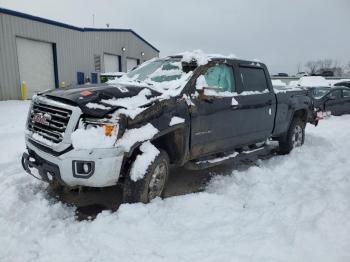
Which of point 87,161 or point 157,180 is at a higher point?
point 87,161

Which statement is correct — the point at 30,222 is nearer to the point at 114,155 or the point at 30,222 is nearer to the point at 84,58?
the point at 114,155

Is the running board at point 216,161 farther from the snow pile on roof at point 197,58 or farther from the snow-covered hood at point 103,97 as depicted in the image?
the snow pile on roof at point 197,58

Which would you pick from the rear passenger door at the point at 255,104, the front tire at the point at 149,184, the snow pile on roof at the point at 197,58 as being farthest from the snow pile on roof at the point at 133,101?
the rear passenger door at the point at 255,104

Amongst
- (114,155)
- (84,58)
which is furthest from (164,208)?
(84,58)

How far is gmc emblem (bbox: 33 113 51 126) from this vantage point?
370cm

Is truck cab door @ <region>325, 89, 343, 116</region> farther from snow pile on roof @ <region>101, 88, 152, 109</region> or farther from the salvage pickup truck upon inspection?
snow pile on roof @ <region>101, 88, 152, 109</region>

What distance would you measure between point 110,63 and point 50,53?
705 centimetres

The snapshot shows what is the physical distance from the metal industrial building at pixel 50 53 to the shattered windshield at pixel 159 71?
12.5m

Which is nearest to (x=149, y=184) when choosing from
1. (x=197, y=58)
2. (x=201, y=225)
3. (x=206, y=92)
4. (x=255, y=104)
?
(x=201, y=225)

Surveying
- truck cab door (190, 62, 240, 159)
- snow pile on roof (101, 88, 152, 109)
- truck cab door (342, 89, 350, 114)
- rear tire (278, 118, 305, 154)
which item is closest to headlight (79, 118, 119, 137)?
snow pile on roof (101, 88, 152, 109)

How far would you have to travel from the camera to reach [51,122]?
365 centimetres

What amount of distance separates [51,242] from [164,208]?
1308 mm

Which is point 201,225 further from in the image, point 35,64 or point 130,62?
point 130,62

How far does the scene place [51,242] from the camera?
3070 millimetres
